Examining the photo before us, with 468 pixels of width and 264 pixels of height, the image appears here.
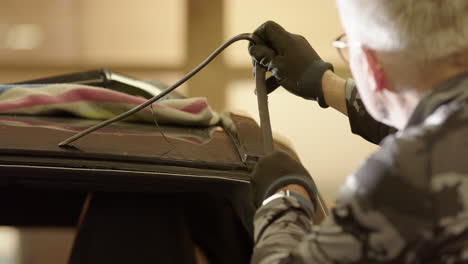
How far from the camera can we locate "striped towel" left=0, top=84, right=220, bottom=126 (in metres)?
0.94

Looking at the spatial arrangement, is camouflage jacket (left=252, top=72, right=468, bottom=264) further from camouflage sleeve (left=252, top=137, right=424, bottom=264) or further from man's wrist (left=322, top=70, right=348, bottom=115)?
man's wrist (left=322, top=70, right=348, bottom=115)

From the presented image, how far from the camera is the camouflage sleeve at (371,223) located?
1.62ft

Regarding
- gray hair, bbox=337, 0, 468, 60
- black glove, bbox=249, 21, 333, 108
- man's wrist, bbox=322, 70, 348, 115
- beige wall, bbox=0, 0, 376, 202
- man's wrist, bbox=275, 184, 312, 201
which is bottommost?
beige wall, bbox=0, 0, 376, 202

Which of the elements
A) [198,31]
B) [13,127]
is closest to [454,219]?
[13,127]

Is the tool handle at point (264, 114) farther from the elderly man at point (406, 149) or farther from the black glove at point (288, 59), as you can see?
the elderly man at point (406, 149)

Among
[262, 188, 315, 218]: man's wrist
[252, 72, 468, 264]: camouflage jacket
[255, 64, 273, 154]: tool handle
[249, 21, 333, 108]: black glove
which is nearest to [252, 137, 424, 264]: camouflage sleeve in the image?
[252, 72, 468, 264]: camouflage jacket

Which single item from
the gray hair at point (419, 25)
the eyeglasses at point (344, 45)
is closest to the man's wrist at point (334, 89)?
the eyeglasses at point (344, 45)

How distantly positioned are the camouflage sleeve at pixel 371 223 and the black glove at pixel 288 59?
325mm

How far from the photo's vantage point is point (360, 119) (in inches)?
35.1

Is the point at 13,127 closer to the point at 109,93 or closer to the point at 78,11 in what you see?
the point at 109,93

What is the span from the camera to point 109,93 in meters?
0.94

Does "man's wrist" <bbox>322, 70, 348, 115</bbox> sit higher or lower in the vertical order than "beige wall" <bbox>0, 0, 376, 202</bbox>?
higher

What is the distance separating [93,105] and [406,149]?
55cm

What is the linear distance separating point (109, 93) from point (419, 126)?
1.73 ft
